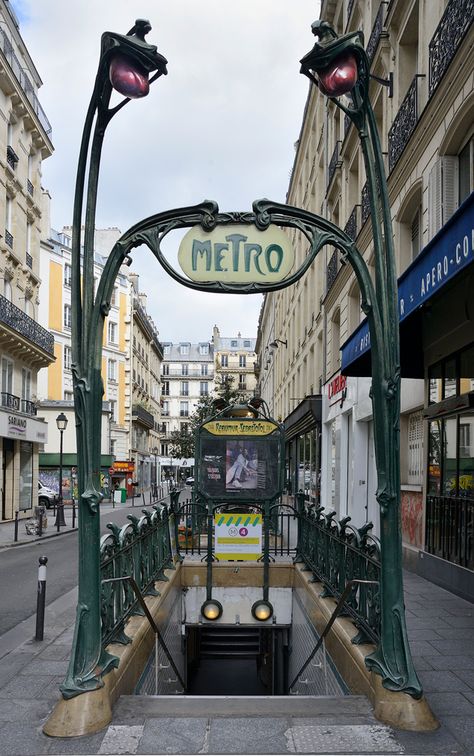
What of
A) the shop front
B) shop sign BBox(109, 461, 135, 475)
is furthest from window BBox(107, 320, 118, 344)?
the shop front

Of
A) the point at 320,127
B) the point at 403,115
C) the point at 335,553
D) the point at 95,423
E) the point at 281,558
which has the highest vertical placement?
the point at 320,127

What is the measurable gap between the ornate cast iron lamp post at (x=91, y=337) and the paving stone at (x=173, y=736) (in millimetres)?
478

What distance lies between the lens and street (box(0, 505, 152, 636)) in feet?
32.5

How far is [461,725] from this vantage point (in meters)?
4.49

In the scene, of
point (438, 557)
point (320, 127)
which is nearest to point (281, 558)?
point (438, 557)

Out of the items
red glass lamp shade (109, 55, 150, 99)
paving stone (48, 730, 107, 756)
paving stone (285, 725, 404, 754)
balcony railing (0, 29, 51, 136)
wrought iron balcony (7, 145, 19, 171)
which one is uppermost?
balcony railing (0, 29, 51, 136)

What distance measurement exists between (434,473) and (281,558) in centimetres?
288

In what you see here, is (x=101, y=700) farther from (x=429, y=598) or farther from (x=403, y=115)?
(x=403, y=115)

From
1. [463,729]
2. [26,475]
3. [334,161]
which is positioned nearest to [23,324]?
[26,475]

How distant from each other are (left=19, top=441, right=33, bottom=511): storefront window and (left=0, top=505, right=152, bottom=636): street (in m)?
8.49

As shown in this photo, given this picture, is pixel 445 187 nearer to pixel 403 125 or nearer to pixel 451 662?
pixel 403 125

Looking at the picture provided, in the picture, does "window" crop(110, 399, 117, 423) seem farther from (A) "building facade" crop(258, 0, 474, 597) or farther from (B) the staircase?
(B) the staircase

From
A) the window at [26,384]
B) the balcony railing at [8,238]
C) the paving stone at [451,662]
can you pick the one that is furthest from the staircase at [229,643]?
the balcony railing at [8,238]

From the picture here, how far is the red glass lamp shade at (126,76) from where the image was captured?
469cm
